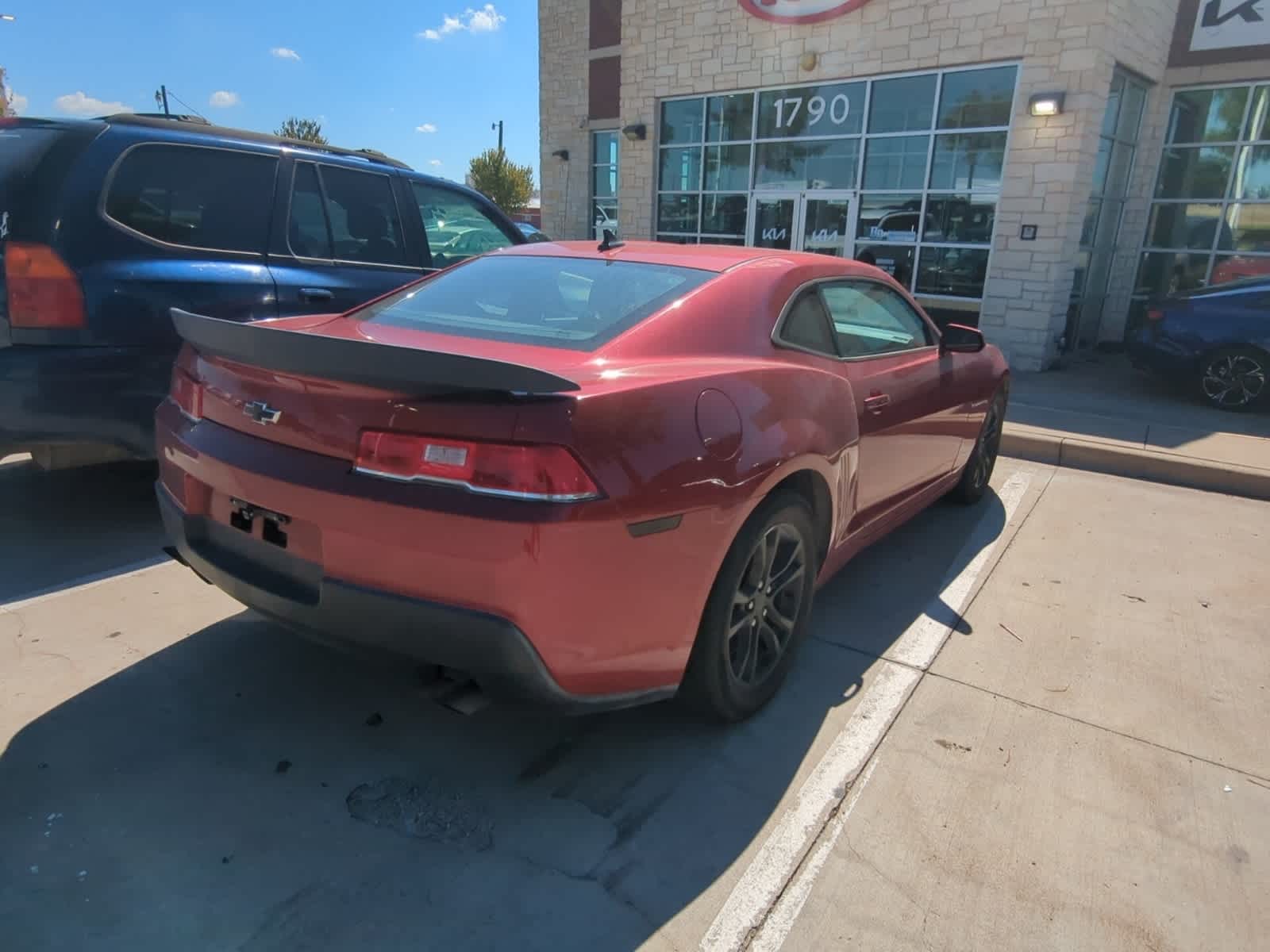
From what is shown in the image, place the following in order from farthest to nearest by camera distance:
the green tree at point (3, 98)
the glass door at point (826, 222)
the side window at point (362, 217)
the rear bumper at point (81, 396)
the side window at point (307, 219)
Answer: the green tree at point (3, 98)
the glass door at point (826, 222)
the side window at point (362, 217)
the side window at point (307, 219)
the rear bumper at point (81, 396)

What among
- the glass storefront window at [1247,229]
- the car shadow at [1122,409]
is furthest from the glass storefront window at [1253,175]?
the car shadow at [1122,409]

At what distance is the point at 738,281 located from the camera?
2.96 meters

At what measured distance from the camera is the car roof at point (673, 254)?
3.14 metres

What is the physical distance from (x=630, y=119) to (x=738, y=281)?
1250 cm

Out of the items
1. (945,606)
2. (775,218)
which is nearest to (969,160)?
(775,218)

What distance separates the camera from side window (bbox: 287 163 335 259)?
14.8 ft

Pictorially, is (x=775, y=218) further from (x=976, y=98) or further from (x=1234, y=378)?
(x=1234, y=378)

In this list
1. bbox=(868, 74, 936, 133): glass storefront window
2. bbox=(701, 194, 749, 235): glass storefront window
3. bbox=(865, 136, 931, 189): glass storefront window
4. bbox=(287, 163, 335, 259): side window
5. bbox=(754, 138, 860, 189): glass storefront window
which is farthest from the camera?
bbox=(701, 194, 749, 235): glass storefront window

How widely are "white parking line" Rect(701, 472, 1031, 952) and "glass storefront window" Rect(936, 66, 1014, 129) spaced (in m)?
8.42

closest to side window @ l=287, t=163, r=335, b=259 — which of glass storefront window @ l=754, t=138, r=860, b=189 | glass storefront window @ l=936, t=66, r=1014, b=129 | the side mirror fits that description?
the side mirror

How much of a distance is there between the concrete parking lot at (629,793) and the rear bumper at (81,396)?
1.85 ft

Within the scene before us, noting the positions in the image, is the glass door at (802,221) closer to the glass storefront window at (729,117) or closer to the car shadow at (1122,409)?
the glass storefront window at (729,117)

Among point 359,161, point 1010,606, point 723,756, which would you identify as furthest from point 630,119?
point 723,756

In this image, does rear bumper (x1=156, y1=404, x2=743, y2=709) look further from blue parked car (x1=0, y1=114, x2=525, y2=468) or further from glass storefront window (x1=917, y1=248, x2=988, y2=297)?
glass storefront window (x1=917, y1=248, x2=988, y2=297)
